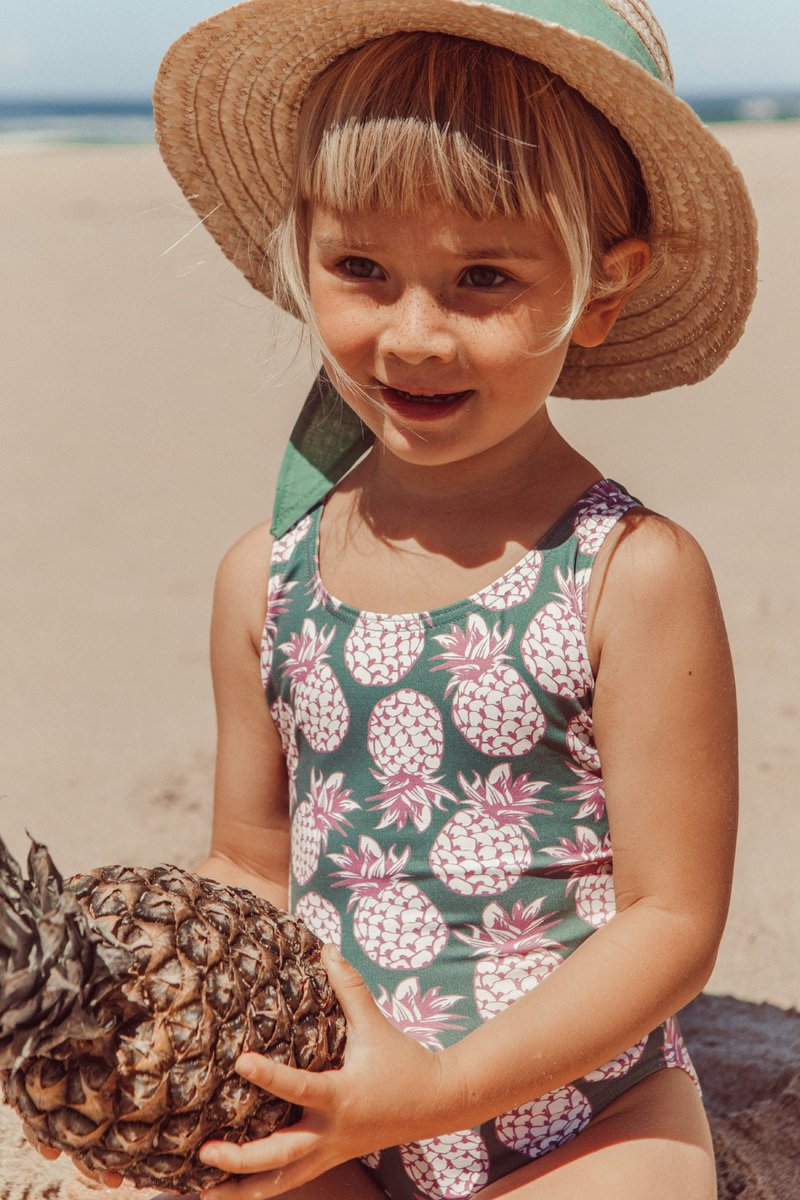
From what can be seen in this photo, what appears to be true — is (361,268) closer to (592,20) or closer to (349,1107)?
(592,20)

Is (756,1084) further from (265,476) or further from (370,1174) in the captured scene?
(265,476)

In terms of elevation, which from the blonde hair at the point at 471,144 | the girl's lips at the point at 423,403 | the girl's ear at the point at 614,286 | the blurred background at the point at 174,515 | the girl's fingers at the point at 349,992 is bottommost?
the blurred background at the point at 174,515

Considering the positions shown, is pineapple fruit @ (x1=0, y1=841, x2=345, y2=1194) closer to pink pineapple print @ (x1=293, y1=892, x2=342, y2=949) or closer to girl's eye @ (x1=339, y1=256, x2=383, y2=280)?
pink pineapple print @ (x1=293, y1=892, x2=342, y2=949)

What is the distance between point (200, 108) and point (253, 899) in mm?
1362

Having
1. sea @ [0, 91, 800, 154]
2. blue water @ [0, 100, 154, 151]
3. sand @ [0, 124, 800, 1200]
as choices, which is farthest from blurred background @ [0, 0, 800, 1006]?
blue water @ [0, 100, 154, 151]

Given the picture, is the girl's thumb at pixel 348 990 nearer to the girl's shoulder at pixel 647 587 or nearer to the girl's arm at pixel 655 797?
the girl's arm at pixel 655 797

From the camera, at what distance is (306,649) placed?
220cm

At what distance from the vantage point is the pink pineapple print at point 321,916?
2172 millimetres

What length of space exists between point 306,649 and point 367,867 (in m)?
0.36

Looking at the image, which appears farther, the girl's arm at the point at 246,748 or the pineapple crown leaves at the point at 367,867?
the girl's arm at the point at 246,748

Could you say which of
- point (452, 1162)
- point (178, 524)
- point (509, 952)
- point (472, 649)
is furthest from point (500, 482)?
point (178, 524)

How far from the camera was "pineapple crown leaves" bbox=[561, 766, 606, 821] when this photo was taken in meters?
2.05

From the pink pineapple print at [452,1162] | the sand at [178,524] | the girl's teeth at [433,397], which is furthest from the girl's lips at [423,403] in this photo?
the pink pineapple print at [452,1162]

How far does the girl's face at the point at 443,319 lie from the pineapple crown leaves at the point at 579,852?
61cm
